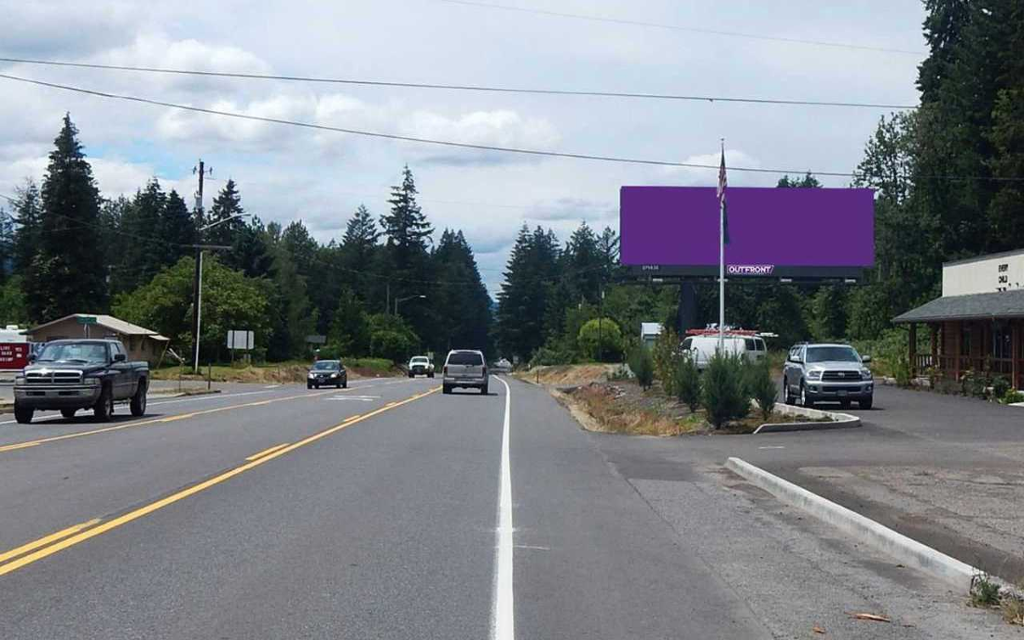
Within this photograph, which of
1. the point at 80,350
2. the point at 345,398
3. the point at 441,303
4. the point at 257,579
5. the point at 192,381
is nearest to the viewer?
the point at 257,579

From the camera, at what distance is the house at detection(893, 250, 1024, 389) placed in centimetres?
3888

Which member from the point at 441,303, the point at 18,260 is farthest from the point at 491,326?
the point at 18,260

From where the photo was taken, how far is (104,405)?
27.1m

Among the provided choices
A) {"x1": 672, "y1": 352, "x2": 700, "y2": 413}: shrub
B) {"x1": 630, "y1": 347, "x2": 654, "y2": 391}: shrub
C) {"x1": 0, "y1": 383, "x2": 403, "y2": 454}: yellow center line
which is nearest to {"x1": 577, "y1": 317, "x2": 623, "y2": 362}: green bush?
{"x1": 630, "y1": 347, "x2": 654, "y2": 391}: shrub

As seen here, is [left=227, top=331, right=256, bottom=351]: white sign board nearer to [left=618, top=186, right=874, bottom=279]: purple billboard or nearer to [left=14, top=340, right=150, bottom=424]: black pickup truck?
[left=618, top=186, right=874, bottom=279]: purple billboard

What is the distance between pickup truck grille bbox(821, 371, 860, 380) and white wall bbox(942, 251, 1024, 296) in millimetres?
11573

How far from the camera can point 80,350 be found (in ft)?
91.5

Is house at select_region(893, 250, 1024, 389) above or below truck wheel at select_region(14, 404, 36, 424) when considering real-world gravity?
above

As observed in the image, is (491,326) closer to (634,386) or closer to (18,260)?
(18,260)

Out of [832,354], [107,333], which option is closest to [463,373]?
[832,354]

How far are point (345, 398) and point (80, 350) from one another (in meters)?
14.8

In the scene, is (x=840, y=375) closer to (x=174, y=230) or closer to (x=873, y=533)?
(x=873, y=533)

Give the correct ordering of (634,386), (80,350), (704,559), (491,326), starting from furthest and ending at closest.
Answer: (491,326), (634,386), (80,350), (704,559)

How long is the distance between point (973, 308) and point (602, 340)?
62.3m
